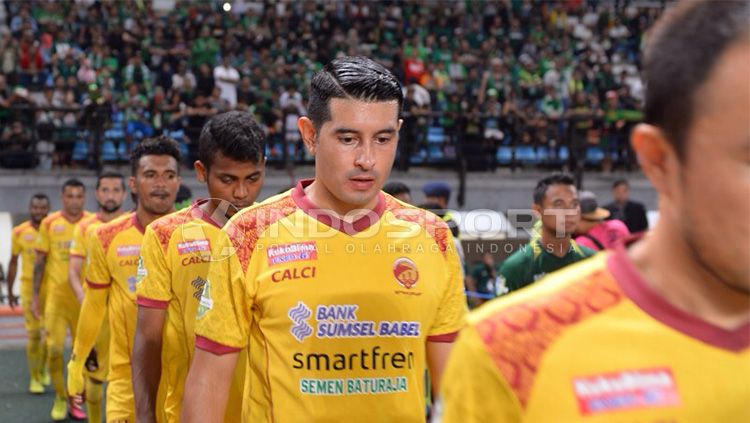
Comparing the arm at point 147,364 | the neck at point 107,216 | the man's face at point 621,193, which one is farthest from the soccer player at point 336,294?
the man's face at point 621,193

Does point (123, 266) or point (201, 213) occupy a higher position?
point (201, 213)

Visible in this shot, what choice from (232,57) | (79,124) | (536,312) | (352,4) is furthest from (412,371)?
(352,4)

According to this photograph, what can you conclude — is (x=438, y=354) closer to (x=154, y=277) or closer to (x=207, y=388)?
(x=207, y=388)

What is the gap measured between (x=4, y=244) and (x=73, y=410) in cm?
762

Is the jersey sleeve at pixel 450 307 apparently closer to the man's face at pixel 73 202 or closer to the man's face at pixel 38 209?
the man's face at pixel 73 202

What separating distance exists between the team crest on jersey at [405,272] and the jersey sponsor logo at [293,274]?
1.00 ft

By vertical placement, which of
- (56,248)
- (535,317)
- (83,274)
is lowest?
(56,248)

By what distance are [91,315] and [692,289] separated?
5.77 metres

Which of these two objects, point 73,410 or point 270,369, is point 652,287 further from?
point 73,410

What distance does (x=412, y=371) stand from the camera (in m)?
3.46

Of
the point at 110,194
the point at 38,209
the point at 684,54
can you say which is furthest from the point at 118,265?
the point at 38,209

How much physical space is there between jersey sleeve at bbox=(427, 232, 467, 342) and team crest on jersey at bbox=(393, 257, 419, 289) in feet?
0.49

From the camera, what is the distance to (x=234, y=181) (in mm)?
4711

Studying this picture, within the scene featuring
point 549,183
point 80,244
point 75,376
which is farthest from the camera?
point 80,244
